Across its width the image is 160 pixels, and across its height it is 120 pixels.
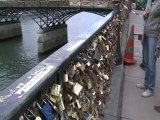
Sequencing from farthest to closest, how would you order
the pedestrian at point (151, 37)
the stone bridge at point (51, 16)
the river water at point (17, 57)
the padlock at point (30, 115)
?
1. the stone bridge at point (51, 16)
2. the river water at point (17, 57)
3. the pedestrian at point (151, 37)
4. the padlock at point (30, 115)

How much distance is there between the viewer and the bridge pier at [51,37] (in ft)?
106

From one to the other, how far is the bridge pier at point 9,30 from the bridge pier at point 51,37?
6587 millimetres

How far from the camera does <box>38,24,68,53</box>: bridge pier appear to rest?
1270 inches

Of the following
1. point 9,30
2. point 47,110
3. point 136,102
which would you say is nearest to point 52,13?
point 9,30

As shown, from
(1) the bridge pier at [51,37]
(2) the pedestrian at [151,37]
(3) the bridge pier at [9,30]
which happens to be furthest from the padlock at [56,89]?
(3) the bridge pier at [9,30]

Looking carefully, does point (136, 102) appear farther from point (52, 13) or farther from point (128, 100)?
point (52, 13)

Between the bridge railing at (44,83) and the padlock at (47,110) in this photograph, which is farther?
the padlock at (47,110)

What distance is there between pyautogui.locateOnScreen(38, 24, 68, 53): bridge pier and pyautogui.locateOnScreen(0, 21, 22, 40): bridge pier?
6587 millimetres

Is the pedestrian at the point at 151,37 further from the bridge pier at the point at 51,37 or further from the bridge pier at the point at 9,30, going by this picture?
the bridge pier at the point at 9,30

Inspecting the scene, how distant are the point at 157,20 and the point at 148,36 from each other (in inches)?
10.9

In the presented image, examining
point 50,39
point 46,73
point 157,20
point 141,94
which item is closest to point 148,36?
point 157,20

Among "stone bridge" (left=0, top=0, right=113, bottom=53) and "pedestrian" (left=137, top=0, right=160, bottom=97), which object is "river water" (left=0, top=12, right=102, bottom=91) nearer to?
"stone bridge" (left=0, top=0, right=113, bottom=53)

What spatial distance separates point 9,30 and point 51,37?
298 inches

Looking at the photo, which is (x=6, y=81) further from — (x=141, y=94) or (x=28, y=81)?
(x=28, y=81)
